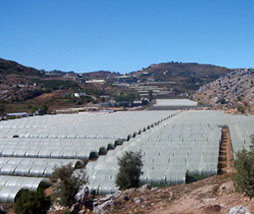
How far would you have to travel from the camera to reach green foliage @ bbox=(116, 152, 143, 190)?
1852 cm

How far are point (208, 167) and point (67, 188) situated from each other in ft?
39.8

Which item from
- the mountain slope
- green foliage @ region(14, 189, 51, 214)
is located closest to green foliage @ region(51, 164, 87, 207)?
green foliage @ region(14, 189, 51, 214)

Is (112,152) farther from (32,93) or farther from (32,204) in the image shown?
(32,93)

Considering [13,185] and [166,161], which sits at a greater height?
[166,161]

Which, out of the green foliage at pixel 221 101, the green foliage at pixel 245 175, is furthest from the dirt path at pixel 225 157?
the green foliage at pixel 221 101

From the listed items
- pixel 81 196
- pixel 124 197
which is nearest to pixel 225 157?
pixel 124 197

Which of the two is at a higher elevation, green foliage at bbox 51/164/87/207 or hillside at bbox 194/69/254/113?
hillside at bbox 194/69/254/113

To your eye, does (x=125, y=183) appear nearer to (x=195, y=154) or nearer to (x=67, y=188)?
(x=67, y=188)

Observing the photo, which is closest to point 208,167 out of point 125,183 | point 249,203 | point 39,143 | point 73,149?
point 125,183

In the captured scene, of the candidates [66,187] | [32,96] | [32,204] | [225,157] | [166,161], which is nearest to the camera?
[32,204]

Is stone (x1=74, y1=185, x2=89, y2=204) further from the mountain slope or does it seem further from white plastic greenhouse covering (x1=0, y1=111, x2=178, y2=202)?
the mountain slope

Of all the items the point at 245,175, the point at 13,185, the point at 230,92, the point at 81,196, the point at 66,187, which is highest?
the point at 230,92

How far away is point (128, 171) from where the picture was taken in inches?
734

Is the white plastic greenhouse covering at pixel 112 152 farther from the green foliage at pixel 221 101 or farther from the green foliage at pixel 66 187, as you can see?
the green foliage at pixel 221 101
